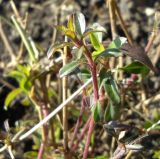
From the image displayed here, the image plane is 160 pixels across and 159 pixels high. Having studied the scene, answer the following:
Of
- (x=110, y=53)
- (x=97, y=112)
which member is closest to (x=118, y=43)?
(x=110, y=53)

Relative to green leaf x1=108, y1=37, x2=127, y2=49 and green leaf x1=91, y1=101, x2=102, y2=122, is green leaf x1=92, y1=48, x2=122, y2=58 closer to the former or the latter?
green leaf x1=108, y1=37, x2=127, y2=49

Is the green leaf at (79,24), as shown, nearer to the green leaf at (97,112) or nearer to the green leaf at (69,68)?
the green leaf at (69,68)

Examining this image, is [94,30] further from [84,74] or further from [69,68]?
[84,74]

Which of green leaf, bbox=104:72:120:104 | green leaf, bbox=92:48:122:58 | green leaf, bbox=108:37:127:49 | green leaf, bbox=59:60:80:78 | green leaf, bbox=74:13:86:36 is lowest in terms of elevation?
green leaf, bbox=104:72:120:104

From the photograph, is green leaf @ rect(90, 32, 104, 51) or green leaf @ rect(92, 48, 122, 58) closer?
green leaf @ rect(92, 48, 122, 58)

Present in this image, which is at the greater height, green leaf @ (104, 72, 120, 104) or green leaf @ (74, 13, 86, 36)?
green leaf @ (74, 13, 86, 36)

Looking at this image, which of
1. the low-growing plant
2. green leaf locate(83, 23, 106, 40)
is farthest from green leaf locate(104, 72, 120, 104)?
green leaf locate(83, 23, 106, 40)

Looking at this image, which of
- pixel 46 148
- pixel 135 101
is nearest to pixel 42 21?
pixel 135 101

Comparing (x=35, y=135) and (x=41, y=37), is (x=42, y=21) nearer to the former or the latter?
(x=41, y=37)
